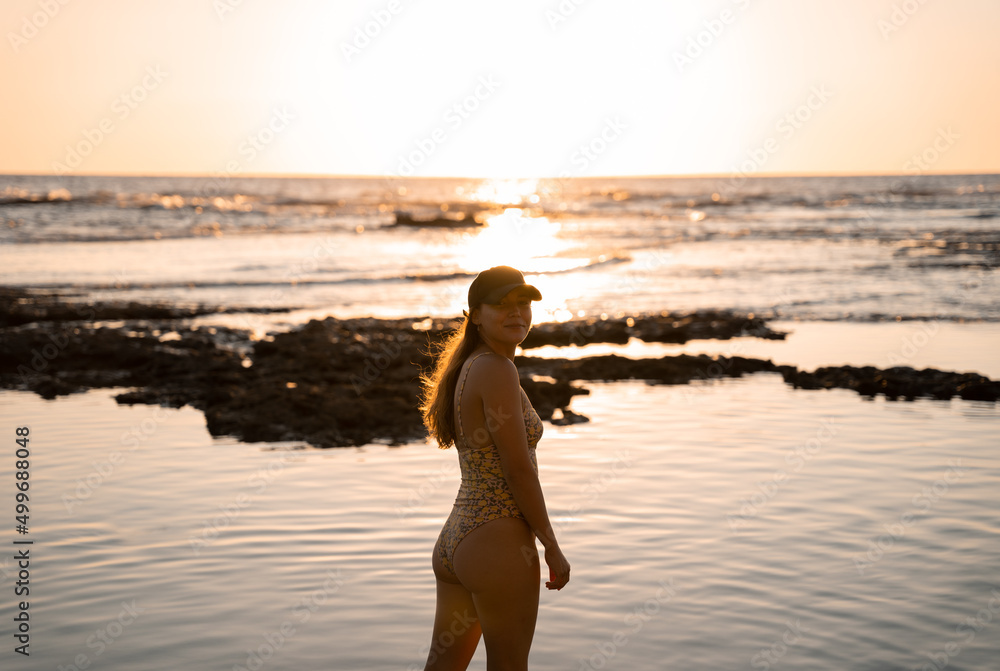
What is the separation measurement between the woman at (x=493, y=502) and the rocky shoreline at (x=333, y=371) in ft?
23.3

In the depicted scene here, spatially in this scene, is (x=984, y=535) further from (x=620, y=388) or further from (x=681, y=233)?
(x=681, y=233)

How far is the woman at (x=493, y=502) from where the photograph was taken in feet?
12.9

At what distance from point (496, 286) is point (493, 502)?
2.95ft

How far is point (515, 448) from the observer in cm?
392

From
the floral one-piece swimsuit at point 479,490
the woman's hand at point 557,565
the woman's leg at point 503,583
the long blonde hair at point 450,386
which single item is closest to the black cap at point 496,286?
the long blonde hair at point 450,386

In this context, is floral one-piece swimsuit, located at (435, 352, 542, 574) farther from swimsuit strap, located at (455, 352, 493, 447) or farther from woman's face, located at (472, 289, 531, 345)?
woman's face, located at (472, 289, 531, 345)

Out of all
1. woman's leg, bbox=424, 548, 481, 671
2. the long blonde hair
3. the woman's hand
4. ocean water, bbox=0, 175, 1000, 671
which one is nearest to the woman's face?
the long blonde hair

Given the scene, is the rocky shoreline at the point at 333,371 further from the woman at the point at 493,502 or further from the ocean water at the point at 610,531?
the woman at the point at 493,502

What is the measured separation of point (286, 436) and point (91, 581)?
15.0ft

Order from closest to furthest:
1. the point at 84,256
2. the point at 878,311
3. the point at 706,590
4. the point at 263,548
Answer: the point at 706,590, the point at 263,548, the point at 878,311, the point at 84,256

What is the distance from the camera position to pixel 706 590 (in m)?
6.59

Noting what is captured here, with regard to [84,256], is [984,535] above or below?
below

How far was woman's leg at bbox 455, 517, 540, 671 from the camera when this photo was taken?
396cm

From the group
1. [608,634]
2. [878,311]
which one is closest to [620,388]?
[608,634]
